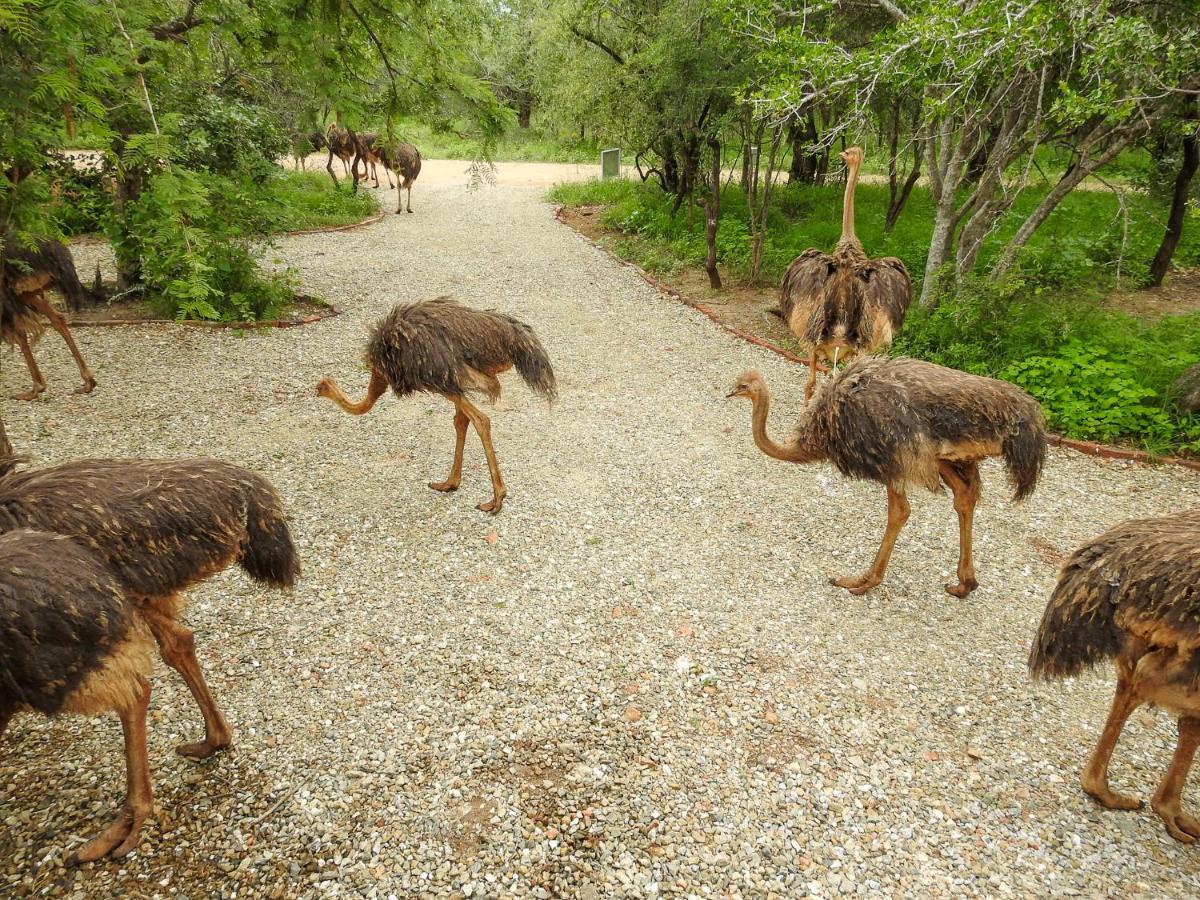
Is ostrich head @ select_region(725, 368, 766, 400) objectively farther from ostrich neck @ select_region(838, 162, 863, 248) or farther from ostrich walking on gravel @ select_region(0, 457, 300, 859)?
ostrich neck @ select_region(838, 162, 863, 248)

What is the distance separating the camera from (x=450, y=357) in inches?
180

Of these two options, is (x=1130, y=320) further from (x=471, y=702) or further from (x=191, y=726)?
(x=191, y=726)

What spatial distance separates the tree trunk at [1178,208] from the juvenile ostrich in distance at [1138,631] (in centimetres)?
820

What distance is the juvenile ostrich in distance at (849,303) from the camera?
602 centimetres

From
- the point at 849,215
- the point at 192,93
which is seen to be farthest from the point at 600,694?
the point at 192,93

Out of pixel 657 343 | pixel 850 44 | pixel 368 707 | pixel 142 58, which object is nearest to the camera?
pixel 368 707

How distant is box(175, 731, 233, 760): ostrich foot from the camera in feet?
10.1

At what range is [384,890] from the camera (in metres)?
Answer: 2.61

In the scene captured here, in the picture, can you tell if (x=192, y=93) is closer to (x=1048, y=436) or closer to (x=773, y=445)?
(x=773, y=445)

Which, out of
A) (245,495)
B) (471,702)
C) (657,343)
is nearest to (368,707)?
(471,702)

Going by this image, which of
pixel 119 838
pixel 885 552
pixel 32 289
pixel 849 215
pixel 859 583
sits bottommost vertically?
pixel 119 838

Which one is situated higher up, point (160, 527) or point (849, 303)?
point (849, 303)

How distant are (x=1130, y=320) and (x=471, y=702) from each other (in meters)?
7.94

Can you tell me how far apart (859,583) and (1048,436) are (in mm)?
3080
